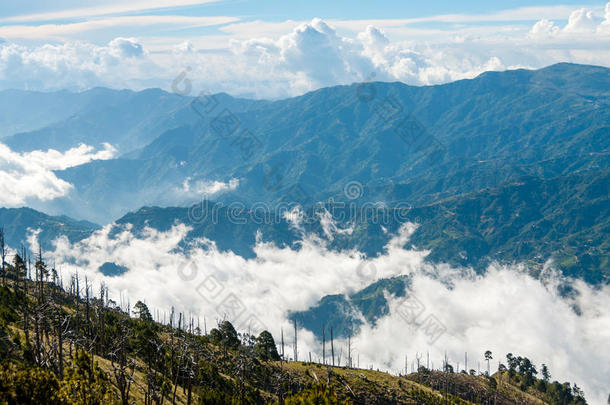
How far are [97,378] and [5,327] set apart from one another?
126 feet

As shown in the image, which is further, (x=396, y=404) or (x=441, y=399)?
(x=441, y=399)

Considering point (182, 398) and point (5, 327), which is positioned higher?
point (5, 327)

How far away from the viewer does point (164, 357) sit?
339 feet

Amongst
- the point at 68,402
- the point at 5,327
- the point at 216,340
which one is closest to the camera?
the point at 68,402

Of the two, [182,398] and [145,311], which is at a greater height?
[145,311]

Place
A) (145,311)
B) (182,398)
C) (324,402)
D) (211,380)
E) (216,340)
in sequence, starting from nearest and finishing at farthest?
(324,402) → (182,398) → (211,380) → (216,340) → (145,311)

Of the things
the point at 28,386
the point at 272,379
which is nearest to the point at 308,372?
the point at 272,379

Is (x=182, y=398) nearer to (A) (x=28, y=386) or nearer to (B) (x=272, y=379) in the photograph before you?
(B) (x=272, y=379)

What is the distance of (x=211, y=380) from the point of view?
99.7 m

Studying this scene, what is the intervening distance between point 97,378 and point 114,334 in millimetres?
55733

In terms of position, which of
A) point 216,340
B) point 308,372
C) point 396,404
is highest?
point 216,340

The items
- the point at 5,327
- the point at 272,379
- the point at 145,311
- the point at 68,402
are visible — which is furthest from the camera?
the point at 145,311

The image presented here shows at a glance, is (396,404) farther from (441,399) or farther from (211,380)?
(211,380)

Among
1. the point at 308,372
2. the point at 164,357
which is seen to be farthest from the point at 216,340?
the point at 164,357
